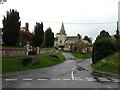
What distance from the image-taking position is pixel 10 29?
3009 centimetres

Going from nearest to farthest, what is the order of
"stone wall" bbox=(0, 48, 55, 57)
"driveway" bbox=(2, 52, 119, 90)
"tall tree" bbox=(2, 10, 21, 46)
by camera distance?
"driveway" bbox=(2, 52, 119, 90) < "stone wall" bbox=(0, 48, 55, 57) < "tall tree" bbox=(2, 10, 21, 46)

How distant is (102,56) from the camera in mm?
30875

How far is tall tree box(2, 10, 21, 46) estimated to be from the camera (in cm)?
2970

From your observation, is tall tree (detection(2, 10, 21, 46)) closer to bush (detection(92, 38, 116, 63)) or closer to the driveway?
the driveway

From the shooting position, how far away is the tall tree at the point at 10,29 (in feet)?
97.4

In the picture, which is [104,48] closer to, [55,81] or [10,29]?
[10,29]

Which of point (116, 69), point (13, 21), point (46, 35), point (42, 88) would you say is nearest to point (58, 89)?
point (42, 88)

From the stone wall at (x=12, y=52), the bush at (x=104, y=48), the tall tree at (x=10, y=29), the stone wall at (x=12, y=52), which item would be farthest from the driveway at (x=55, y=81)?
the bush at (x=104, y=48)

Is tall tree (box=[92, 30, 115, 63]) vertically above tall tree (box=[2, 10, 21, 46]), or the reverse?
tall tree (box=[2, 10, 21, 46])

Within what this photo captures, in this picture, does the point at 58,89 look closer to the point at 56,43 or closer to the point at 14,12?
the point at 14,12

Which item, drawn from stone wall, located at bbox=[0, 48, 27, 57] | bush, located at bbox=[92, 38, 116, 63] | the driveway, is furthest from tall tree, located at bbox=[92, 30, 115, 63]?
the driveway

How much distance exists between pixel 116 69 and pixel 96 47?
36.4 ft

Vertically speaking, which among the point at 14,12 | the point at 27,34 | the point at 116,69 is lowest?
the point at 116,69

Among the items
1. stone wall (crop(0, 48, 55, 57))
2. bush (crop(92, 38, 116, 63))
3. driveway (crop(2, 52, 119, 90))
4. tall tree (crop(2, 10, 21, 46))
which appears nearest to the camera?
driveway (crop(2, 52, 119, 90))
